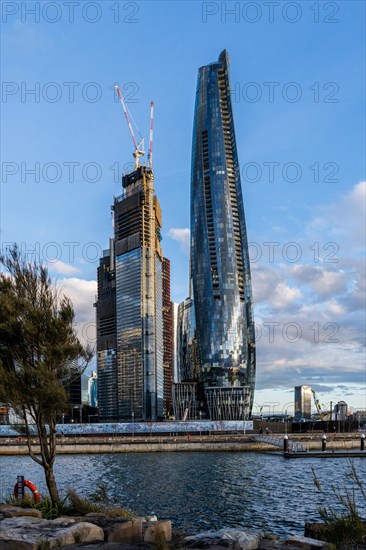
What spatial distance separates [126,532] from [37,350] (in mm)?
11358

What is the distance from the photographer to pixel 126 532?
72.5 feet

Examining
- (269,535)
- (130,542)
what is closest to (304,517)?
(269,535)

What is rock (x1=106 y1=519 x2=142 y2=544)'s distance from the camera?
72.0 feet

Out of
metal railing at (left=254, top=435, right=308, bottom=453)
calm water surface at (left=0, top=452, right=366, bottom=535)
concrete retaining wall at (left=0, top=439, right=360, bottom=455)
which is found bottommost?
concrete retaining wall at (left=0, top=439, right=360, bottom=455)

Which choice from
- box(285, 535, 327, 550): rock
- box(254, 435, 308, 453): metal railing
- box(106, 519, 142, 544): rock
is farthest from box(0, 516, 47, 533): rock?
box(254, 435, 308, 453): metal railing


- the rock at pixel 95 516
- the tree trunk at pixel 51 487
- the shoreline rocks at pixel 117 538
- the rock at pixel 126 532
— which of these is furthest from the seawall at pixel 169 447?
the rock at pixel 126 532

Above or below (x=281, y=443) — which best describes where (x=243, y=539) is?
above

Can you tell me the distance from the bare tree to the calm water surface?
43.1ft

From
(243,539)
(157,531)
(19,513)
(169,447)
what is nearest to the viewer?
(157,531)

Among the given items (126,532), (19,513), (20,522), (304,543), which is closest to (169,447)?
(19,513)

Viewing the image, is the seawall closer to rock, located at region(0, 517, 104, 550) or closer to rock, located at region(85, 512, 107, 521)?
rock, located at region(85, 512, 107, 521)

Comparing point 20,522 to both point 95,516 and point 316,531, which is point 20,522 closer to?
point 95,516

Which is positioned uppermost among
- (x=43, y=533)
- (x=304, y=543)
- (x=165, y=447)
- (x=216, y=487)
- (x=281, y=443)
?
(x=43, y=533)

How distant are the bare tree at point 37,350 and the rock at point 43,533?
621 centimetres
